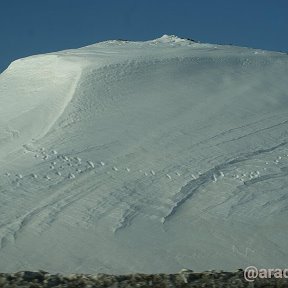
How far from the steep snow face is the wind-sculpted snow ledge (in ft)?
1.04

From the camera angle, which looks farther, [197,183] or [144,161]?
[144,161]

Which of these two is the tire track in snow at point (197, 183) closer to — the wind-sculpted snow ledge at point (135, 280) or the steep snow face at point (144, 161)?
the steep snow face at point (144, 161)

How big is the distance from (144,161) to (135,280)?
2714 millimetres

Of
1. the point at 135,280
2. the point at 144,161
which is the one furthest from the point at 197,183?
the point at 135,280

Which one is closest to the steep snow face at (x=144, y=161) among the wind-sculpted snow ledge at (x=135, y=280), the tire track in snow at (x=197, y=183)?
the tire track in snow at (x=197, y=183)

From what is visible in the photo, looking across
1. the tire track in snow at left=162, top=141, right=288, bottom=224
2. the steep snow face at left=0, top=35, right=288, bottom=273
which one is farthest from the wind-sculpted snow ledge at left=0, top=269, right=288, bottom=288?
the tire track in snow at left=162, top=141, right=288, bottom=224

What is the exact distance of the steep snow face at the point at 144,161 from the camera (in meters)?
6.23

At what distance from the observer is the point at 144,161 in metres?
7.96

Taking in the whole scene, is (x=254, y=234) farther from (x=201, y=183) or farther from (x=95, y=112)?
(x=95, y=112)

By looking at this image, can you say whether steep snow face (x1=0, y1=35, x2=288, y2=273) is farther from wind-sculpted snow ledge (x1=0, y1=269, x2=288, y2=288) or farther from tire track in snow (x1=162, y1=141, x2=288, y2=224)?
wind-sculpted snow ledge (x1=0, y1=269, x2=288, y2=288)

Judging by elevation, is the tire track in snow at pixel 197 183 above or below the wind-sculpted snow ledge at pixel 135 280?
above

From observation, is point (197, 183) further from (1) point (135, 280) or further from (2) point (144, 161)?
(1) point (135, 280)

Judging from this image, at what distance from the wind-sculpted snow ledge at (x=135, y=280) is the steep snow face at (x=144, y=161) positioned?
1.04 feet

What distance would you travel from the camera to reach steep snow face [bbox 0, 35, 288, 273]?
6.23 m
